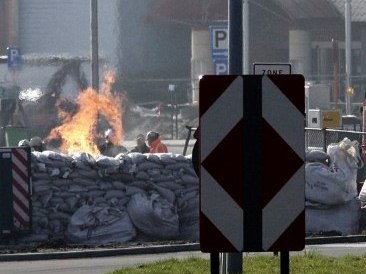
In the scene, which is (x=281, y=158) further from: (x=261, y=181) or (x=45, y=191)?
(x=45, y=191)

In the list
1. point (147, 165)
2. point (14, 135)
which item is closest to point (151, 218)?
point (147, 165)

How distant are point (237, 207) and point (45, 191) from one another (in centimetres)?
1210

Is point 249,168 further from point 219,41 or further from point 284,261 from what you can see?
point 219,41

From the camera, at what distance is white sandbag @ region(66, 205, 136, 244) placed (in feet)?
63.2

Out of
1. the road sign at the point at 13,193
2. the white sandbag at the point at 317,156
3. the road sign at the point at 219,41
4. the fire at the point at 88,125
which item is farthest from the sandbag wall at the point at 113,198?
the fire at the point at 88,125

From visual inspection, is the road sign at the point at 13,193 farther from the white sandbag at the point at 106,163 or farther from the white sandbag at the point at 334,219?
the white sandbag at the point at 334,219

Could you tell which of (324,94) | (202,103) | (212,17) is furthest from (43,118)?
(202,103)

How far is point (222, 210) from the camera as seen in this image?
756 centimetres

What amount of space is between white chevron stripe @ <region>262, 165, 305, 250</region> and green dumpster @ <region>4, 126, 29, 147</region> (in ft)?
94.6

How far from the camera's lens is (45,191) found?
63.8ft

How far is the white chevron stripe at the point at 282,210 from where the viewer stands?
7578mm

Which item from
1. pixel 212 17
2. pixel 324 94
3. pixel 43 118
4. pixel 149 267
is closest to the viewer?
pixel 149 267

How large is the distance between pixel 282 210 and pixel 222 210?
335 millimetres

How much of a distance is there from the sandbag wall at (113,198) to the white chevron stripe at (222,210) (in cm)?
1180
